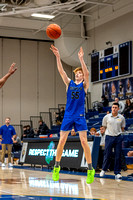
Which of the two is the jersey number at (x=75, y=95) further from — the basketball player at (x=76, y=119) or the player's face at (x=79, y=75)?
the player's face at (x=79, y=75)

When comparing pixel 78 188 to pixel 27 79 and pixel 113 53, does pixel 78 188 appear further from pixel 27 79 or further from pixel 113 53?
pixel 27 79

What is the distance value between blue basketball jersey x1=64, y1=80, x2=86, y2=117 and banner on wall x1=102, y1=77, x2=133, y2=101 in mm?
12601

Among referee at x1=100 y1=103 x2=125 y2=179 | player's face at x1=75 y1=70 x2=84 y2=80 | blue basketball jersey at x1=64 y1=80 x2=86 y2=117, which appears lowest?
referee at x1=100 y1=103 x2=125 y2=179

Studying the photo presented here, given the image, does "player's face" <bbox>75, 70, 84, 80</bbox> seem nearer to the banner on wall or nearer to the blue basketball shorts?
the blue basketball shorts

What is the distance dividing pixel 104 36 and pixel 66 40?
2.32 meters

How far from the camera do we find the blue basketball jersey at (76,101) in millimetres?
6574

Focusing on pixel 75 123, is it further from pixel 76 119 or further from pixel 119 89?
pixel 119 89

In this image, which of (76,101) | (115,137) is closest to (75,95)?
(76,101)

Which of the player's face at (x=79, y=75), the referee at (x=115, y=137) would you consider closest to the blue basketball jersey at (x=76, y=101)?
the player's face at (x=79, y=75)

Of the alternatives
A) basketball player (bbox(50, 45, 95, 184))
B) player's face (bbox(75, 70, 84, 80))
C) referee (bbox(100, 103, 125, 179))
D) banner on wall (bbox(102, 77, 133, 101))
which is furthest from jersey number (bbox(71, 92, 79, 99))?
banner on wall (bbox(102, 77, 133, 101))

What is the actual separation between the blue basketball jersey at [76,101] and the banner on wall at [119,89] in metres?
12.6

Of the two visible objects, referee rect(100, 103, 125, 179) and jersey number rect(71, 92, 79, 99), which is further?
referee rect(100, 103, 125, 179)

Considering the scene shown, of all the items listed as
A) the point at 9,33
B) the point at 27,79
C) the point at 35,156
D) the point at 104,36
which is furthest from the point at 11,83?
the point at 35,156

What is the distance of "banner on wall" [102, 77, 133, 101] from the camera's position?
19156 millimetres
